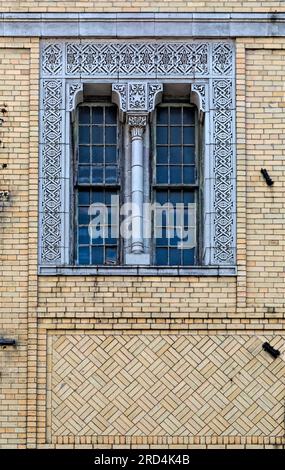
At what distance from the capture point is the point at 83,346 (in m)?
21.8

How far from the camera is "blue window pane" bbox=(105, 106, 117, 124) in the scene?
22859mm

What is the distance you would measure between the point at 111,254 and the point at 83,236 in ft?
1.25

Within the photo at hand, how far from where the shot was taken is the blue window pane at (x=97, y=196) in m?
22.6

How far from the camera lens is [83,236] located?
22516 millimetres

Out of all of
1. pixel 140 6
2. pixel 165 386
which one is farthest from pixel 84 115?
pixel 165 386

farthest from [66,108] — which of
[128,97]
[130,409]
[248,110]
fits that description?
[130,409]

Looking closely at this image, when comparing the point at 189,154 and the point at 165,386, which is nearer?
the point at 165,386

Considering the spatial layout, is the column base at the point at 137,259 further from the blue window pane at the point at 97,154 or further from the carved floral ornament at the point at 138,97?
the blue window pane at the point at 97,154

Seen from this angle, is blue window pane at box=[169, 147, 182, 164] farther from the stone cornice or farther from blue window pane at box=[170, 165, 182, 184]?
the stone cornice

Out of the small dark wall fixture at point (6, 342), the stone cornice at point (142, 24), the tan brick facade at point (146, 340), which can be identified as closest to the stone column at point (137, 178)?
the tan brick facade at point (146, 340)

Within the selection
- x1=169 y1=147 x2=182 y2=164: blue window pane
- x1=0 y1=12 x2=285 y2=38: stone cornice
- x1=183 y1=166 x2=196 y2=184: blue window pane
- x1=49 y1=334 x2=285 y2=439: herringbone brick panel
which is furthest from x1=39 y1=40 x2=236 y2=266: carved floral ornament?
x1=49 y1=334 x2=285 y2=439: herringbone brick panel

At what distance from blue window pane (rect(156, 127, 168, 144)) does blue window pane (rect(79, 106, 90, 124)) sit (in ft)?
2.72

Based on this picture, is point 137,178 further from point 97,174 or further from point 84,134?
point 84,134

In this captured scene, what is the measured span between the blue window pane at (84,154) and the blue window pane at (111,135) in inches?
10.2
